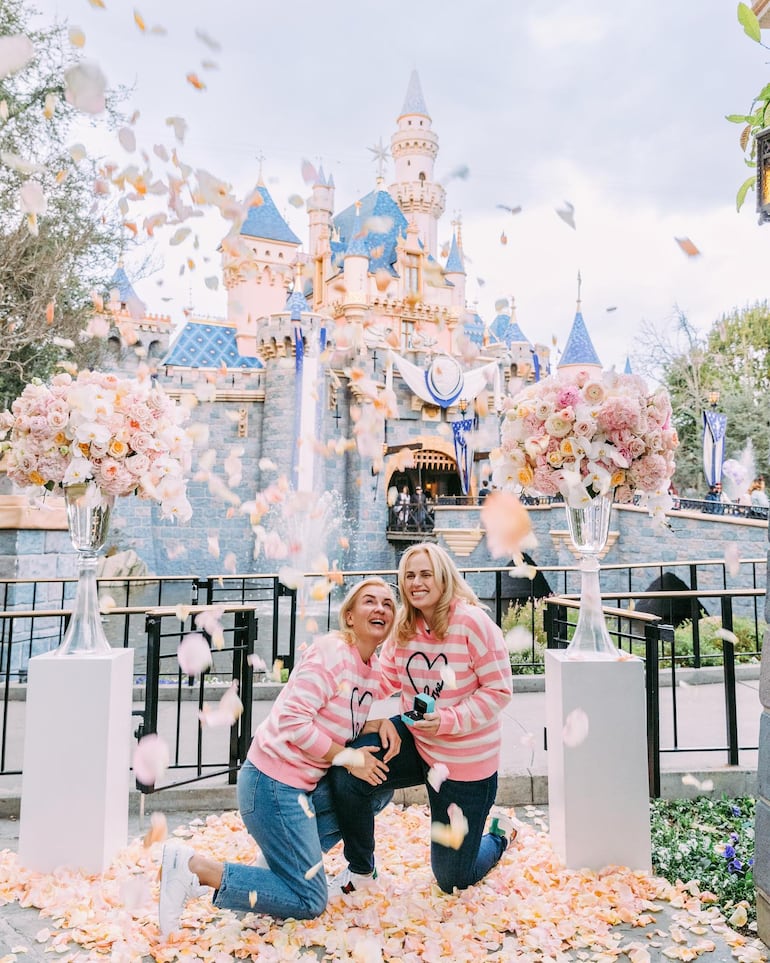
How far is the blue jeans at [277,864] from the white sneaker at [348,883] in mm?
204

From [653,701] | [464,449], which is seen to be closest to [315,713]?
[653,701]

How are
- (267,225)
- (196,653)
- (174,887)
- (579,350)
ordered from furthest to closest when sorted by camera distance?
(267,225), (579,350), (196,653), (174,887)

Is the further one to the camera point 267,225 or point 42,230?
point 267,225

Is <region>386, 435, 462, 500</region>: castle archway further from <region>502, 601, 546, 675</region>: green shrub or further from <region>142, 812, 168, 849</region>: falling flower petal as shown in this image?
<region>142, 812, 168, 849</region>: falling flower petal

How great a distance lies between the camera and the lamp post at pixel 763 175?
222cm

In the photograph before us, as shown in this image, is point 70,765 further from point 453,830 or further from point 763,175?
point 763,175

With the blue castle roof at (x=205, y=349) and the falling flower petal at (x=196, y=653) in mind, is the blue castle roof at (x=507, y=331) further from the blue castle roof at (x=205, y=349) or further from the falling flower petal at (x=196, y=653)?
the falling flower petal at (x=196, y=653)

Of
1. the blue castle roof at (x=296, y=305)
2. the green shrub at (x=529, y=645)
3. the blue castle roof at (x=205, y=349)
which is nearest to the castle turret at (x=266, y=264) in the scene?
the blue castle roof at (x=205, y=349)

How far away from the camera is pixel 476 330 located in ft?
98.1

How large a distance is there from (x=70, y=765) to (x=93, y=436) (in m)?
1.36

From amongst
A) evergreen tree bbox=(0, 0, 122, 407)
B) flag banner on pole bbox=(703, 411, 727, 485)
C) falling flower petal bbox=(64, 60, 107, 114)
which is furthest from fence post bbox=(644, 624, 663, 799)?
flag banner on pole bbox=(703, 411, 727, 485)

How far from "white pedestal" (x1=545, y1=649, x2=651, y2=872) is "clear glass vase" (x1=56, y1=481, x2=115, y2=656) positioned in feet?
6.61

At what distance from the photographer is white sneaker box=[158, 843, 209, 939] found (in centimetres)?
232

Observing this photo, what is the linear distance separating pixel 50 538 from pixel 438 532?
13.6m
